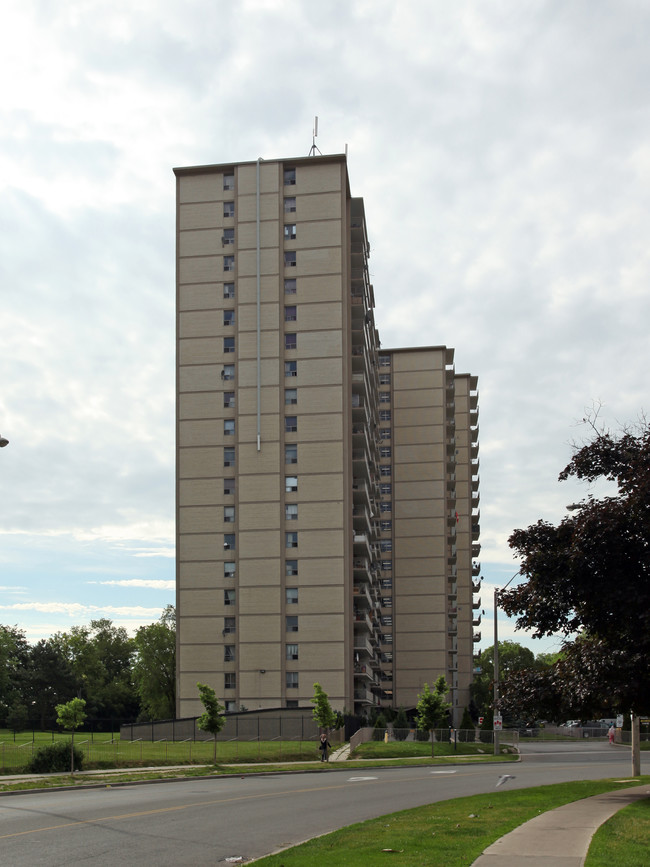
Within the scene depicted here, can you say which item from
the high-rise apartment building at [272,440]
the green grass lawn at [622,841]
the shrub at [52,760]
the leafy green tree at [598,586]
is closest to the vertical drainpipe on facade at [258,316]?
the high-rise apartment building at [272,440]

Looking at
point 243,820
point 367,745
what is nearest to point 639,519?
point 243,820

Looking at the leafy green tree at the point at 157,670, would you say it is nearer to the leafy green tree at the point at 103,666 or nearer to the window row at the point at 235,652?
the leafy green tree at the point at 103,666

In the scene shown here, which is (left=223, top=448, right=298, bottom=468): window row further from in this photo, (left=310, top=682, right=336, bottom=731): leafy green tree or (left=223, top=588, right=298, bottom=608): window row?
(left=310, top=682, right=336, bottom=731): leafy green tree

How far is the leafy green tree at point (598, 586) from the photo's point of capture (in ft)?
67.5

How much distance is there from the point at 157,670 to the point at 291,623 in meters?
39.0

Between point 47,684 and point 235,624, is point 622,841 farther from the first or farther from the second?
point 47,684

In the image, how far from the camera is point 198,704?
72.6 m

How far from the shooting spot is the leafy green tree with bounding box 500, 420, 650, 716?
67.5 feet

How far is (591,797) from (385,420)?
8915 centimetres

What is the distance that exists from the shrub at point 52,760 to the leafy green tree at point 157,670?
69663 mm

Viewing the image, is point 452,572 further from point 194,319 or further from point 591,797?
point 591,797

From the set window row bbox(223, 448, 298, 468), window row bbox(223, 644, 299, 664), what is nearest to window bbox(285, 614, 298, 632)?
window row bbox(223, 644, 299, 664)

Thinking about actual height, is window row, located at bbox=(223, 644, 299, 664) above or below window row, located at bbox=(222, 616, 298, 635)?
below

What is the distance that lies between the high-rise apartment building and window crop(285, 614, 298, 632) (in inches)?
5.9
